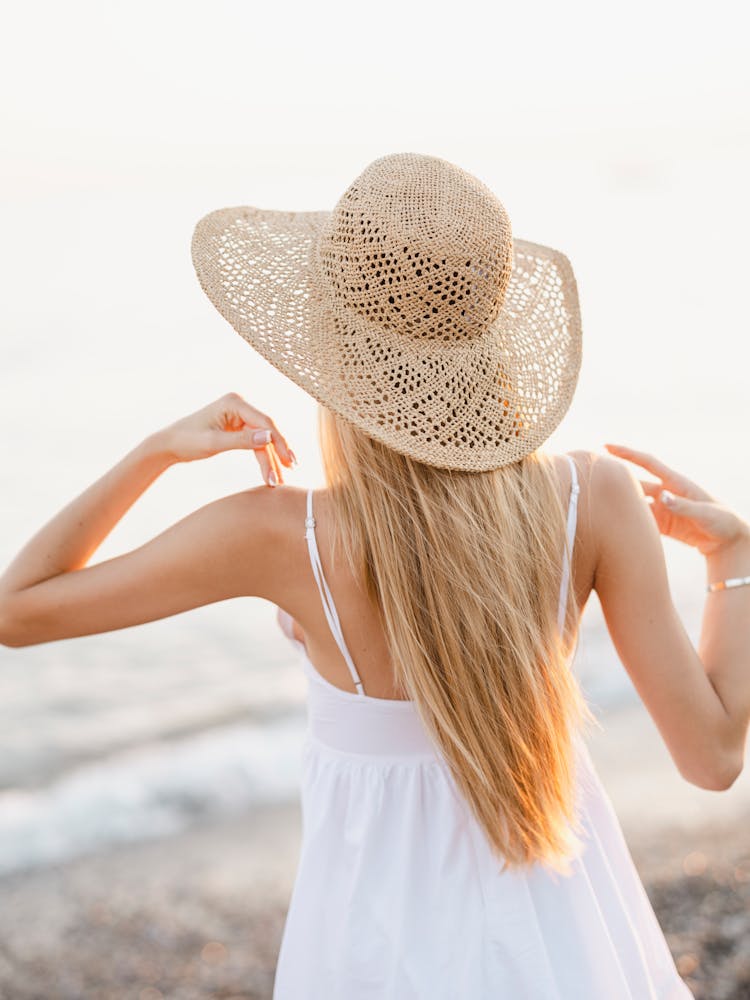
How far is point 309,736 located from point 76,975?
224 centimetres

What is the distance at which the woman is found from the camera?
5.17 ft

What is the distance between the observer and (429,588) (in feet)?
5.24

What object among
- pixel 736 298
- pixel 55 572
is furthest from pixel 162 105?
pixel 55 572

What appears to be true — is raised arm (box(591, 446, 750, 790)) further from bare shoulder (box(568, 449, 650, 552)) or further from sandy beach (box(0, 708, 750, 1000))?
sandy beach (box(0, 708, 750, 1000))

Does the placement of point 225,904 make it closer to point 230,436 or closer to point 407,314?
point 230,436

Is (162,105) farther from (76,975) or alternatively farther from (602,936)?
(602,936)

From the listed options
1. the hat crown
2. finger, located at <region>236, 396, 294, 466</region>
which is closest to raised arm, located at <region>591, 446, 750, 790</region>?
the hat crown

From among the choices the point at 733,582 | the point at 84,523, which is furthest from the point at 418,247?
the point at 733,582

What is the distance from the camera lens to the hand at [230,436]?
1658 mm

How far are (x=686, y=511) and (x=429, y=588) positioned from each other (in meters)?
0.54

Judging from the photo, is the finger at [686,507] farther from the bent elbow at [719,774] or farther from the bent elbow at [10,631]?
the bent elbow at [10,631]

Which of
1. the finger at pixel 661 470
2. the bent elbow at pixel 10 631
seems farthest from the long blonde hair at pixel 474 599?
the bent elbow at pixel 10 631

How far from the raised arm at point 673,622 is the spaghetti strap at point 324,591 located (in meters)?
0.40

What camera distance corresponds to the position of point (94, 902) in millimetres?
4016
